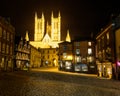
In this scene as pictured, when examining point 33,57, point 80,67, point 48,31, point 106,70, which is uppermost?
point 48,31

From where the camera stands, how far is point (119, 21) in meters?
33.0

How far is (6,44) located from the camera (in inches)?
1982

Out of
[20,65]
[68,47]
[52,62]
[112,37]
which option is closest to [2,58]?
[20,65]

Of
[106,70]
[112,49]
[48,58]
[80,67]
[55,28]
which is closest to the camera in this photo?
[112,49]

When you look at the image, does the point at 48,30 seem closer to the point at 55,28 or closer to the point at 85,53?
the point at 55,28

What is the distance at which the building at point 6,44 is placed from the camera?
154ft

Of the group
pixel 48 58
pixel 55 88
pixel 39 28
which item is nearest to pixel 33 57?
pixel 48 58

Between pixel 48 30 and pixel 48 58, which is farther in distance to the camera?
pixel 48 30

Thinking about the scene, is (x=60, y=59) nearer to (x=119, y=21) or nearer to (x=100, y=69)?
(x=100, y=69)

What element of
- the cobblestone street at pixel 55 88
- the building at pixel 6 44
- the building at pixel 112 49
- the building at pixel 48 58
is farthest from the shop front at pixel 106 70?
the building at pixel 48 58

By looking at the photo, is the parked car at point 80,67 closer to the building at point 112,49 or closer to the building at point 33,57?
the building at point 112,49

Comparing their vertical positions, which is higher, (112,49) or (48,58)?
(48,58)

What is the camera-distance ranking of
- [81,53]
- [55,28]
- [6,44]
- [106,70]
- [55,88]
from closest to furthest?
[55,88] < [106,70] < [6,44] < [81,53] < [55,28]

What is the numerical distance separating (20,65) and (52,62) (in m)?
56.6
